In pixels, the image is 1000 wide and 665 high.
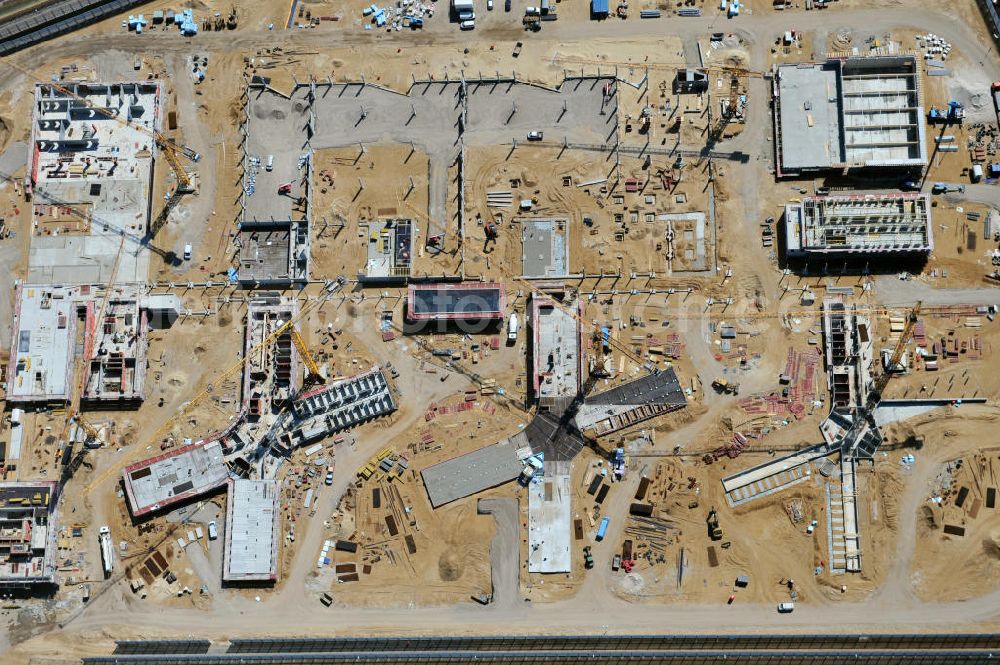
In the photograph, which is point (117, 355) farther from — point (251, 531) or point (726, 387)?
point (726, 387)

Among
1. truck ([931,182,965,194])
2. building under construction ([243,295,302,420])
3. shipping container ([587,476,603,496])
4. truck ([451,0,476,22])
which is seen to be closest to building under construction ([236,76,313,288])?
building under construction ([243,295,302,420])

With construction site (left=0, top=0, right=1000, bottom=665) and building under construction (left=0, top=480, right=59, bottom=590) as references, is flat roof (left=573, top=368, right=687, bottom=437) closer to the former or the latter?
construction site (left=0, top=0, right=1000, bottom=665)

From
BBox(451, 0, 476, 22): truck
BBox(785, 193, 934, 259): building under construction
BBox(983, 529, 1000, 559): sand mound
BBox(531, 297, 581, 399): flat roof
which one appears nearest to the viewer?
BBox(983, 529, 1000, 559): sand mound

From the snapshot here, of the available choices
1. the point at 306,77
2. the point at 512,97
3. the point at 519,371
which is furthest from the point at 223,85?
the point at 519,371

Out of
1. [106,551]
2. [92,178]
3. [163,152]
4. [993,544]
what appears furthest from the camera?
Answer: [163,152]

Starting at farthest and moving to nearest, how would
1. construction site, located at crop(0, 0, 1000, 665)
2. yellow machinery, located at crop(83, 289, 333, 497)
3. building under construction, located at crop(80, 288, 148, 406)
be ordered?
1. yellow machinery, located at crop(83, 289, 333, 497)
2. building under construction, located at crop(80, 288, 148, 406)
3. construction site, located at crop(0, 0, 1000, 665)

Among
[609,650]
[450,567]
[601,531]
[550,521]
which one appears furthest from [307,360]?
[609,650]

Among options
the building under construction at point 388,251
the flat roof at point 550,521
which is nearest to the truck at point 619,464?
the flat roof at point 550,521
